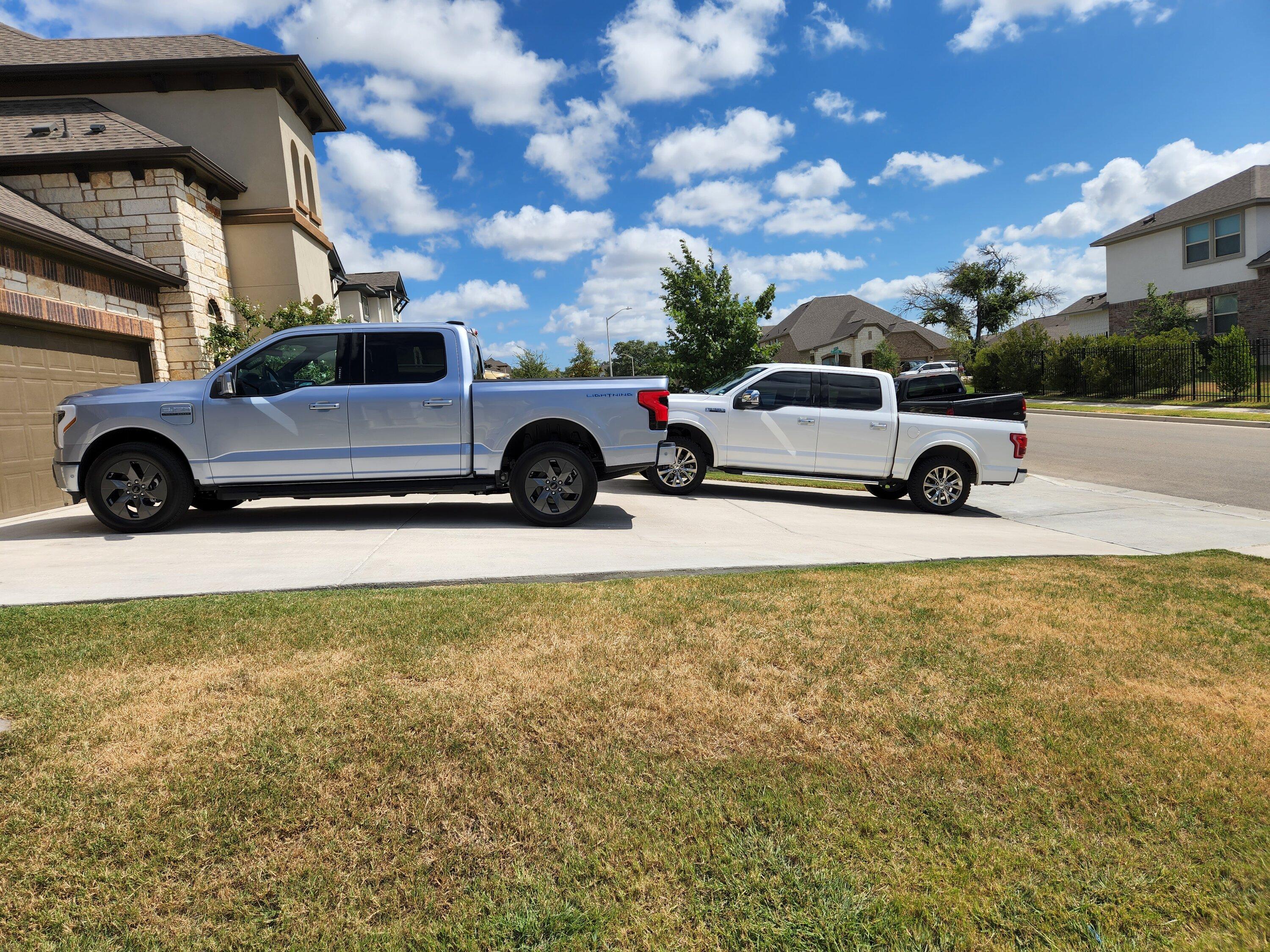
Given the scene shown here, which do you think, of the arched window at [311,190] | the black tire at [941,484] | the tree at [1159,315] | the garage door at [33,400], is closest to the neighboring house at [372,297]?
the arched window at [311,190]

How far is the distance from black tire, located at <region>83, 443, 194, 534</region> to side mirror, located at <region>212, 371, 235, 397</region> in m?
0.77

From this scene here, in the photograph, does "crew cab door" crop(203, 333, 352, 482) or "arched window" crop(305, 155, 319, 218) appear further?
"arched window" crop(305, 155, 319, 218)

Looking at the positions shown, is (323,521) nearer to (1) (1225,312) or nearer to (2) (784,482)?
(2) (784,482)

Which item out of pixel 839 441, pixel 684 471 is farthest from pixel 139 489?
pixel 839 441

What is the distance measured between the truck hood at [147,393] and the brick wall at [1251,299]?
3760cm

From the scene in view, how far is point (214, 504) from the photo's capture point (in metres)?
8.65

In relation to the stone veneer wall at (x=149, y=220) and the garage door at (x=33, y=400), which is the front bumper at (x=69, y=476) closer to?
the garage door at (x=33, y=400)

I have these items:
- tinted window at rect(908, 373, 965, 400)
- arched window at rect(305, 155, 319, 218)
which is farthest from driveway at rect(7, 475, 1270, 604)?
arched window at rect(305, 155, 319, 218)

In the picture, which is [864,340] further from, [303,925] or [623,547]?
[303,925]

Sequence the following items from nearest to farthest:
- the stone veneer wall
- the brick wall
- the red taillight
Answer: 1. the red taillight
2. the stone veneer wall
3. the brick wall

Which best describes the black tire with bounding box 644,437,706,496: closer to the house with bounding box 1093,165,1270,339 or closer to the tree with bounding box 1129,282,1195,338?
the house with bounding box 1093,165,1270,339

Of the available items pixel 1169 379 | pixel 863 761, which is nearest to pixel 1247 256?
pixel 1169 379

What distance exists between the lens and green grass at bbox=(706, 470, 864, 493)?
42.5ft

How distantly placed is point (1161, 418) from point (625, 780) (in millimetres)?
26492
